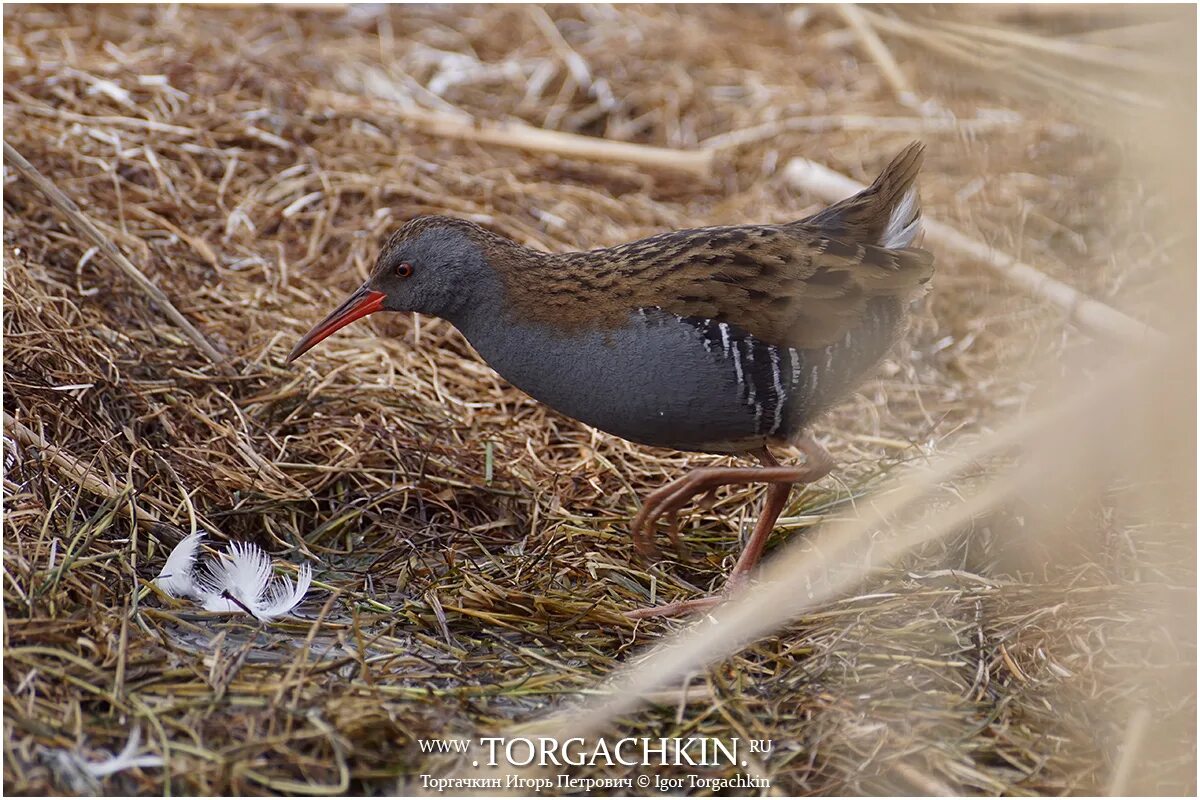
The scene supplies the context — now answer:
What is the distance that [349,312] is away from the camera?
3799mm

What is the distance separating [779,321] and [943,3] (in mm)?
2835

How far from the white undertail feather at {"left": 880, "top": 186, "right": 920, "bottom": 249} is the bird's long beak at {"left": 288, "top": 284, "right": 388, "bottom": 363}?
157 cm

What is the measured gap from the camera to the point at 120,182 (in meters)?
4.95

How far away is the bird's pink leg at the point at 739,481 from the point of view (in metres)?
3.40

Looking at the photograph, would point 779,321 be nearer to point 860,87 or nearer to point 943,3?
point 943,3

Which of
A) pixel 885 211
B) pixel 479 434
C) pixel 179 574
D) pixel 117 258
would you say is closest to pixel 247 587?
pixel 179 574

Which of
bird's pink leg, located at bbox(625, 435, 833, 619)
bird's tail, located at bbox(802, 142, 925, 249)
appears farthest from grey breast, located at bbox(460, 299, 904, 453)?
bird's tail, located at bbox(802, 142, 925, 249)

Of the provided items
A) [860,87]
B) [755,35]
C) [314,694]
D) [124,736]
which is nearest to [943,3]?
[860,87]

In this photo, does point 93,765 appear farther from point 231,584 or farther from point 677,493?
point 677,493

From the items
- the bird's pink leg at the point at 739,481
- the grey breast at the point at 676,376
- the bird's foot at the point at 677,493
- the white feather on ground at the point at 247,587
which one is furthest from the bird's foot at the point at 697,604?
the white feather on ground at the point at 247,587

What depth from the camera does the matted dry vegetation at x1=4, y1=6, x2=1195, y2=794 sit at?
290 centimetres

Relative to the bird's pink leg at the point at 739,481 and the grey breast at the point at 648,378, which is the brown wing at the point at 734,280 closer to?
the grey breast at the point at 648,378

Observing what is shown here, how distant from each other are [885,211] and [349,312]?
1680mm

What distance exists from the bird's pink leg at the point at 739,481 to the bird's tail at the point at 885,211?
0.68 meters
